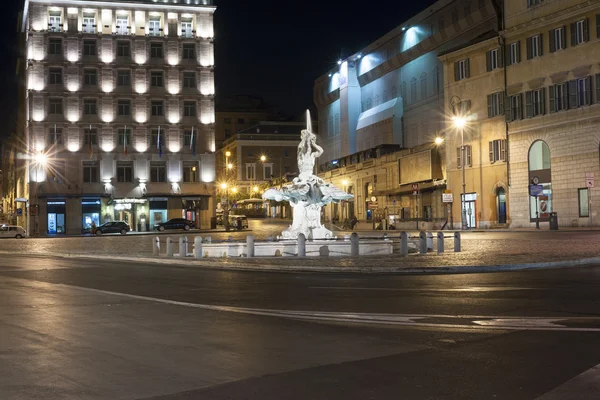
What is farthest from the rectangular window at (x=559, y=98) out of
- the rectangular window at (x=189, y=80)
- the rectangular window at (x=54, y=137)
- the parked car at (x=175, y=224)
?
the rectangular window at (x=54, y=137)

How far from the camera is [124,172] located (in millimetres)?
77875

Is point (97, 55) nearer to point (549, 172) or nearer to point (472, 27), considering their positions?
point (472, 27)

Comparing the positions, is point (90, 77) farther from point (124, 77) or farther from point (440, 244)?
point (440, 244)

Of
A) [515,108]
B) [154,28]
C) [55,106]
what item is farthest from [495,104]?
[55,106]

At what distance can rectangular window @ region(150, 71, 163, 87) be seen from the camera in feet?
258

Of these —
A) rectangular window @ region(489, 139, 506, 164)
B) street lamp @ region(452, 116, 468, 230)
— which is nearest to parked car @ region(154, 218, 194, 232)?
street lamp @ region(452, 116, 468, 230)

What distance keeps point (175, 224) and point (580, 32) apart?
42420 millimetres

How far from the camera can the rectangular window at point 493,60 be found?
56812 mm

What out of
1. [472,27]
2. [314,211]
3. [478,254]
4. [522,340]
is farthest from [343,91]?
[522,340]

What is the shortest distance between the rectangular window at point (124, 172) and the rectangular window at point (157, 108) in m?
6.00

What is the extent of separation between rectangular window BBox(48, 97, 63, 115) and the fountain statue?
4769 centimetres

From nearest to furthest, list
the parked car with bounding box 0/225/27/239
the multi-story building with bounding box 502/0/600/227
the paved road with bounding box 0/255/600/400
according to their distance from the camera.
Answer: the paved road with bounding box 0/255/600/400, the multi-story building with bounding box 502/0/600/227, the parked car with bounding box 0/225/27/239

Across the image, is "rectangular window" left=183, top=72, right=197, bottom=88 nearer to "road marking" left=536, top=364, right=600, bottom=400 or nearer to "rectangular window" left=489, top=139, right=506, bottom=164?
"rectangular window" left=489, top=139, right=506, bottom=164

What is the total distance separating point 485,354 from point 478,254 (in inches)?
747
